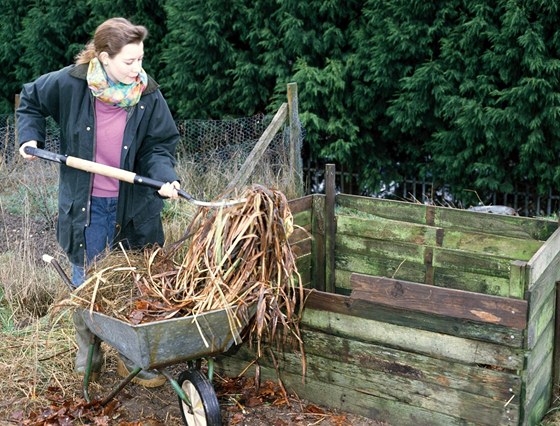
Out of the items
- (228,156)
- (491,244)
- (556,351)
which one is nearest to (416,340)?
(556,351)

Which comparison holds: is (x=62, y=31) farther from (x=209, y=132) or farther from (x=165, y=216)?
(x=165, y=216)

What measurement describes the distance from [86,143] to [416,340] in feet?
6.28

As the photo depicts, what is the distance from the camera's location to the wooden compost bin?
3.34m

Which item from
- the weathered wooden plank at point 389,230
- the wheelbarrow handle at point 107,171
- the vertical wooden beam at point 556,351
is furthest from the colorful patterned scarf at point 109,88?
the vertical wooden beam at point 556,351

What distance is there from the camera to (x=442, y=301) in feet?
11.2

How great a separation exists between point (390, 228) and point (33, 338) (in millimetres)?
2296

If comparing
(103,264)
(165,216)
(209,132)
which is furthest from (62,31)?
(103,264)

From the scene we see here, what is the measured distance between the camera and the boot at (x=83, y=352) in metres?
4.16

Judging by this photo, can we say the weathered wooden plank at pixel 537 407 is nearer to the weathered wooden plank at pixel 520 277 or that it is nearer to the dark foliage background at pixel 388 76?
the weathered wooden plank at pixel 520 277

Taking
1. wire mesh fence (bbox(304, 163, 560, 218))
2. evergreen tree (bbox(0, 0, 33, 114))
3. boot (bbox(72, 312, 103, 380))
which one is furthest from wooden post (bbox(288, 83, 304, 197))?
evergreen tree (bbox(0, 0, 33, 114))

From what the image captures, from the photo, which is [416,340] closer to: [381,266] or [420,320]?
[420,320]

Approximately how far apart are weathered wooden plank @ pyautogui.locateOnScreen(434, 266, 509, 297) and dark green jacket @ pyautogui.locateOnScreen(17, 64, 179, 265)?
68.9 inches

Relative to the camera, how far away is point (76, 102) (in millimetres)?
3959

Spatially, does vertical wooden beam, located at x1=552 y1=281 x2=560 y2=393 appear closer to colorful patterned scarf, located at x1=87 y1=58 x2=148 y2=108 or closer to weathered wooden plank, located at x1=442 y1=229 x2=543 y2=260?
weathered wooden plank, located at x1=442 y1=229 x2=543 y2=260
